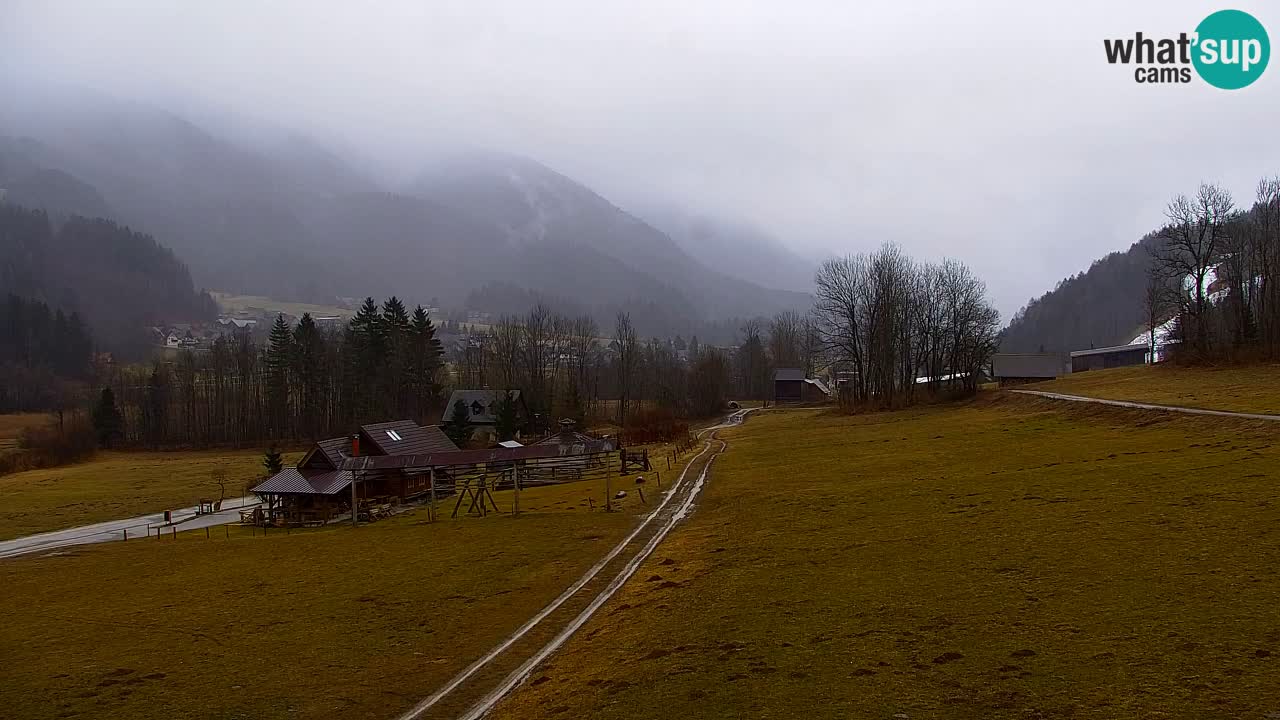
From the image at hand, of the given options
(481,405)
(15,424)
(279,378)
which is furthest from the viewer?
(15,424)

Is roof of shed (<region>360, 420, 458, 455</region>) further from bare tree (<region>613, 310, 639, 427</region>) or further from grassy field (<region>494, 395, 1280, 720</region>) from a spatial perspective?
bare tree (<region>613, 310, 639, 427</region>)

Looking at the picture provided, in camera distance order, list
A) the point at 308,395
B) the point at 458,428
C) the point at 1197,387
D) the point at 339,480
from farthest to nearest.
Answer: the point at 308,395 < the point at 458,428 < the point at 339,480 < the point at 1197,387

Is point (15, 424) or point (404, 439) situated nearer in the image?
point (404, 439)

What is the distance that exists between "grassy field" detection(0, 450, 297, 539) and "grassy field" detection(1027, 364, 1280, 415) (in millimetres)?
77366

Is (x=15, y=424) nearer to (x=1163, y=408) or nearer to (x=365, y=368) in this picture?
(x=365, y=368)

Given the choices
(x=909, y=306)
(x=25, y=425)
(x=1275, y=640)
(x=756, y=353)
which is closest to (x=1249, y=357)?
(x=909, y=306)

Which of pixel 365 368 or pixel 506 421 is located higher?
pixel 365 368

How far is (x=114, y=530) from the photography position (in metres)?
53.3

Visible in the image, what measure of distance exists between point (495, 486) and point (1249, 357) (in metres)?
61.7

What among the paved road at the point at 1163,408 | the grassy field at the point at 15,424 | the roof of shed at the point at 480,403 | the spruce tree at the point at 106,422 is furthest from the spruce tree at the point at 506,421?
the spruce tree at the point at 106,422

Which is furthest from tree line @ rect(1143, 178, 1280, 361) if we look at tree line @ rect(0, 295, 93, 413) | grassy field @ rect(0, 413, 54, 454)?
tree line @ rect(0, 295, 93, 413)

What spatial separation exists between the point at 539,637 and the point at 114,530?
4978 centimetres

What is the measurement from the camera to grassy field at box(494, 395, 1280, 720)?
11883 millimetres

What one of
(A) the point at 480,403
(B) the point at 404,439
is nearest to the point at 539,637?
(B) the point at 404,439
